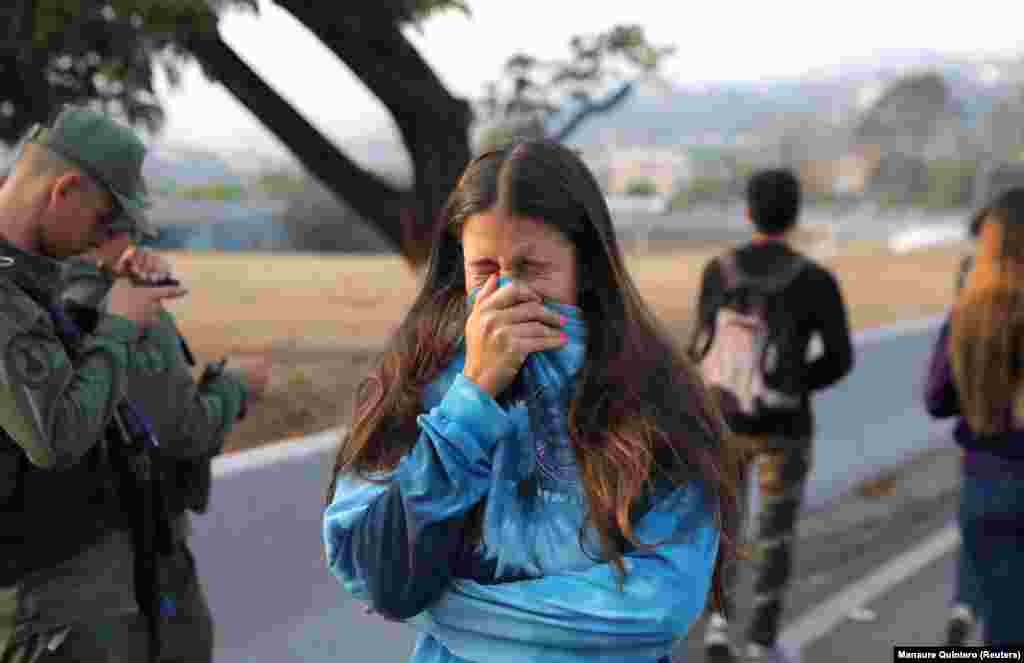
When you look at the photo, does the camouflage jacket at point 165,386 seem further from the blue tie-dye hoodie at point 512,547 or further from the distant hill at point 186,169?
the distant hill at point 186,169

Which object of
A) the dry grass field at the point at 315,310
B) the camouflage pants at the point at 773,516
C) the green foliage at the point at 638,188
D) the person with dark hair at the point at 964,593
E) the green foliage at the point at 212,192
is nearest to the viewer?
the person with dark hair at the point at 964,593

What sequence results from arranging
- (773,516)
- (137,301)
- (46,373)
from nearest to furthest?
(46,373) → (137,301) → (773,516)

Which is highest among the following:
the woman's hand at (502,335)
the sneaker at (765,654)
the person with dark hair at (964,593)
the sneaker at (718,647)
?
the woman's hand at (502,335)

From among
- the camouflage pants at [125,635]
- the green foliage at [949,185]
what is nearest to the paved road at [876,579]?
the camouflage pants at [125,635]

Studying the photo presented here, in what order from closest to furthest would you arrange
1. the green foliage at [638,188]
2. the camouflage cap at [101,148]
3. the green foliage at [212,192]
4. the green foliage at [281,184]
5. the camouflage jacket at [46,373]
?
the camouflage jacket at [46,373] → the camouflage cap at [101,148] → the green foliage at [212,192] → the green foliage at [281,184] → the green foliage at [638,188]

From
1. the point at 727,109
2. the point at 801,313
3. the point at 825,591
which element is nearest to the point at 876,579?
the point at 825,591

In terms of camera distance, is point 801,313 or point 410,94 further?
point 410,94

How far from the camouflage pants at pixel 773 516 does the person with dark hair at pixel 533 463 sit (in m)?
2.77

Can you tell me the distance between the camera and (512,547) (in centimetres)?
175

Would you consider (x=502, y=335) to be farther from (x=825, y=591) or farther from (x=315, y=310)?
(x=315, y=310)

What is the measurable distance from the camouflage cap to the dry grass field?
1285mm

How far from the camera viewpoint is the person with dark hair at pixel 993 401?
377cm

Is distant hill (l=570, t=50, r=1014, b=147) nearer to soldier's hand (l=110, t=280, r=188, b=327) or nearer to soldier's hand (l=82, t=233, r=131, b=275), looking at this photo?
soldier's hand (l=82, t=233, r=131, b=275)

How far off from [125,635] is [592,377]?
4.39ft
